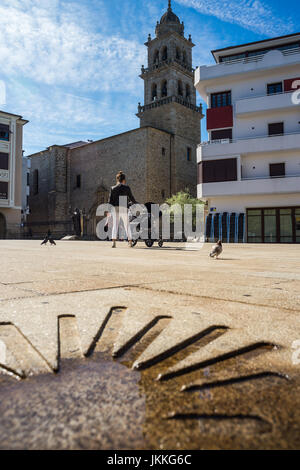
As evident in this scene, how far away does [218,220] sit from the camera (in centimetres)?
2147

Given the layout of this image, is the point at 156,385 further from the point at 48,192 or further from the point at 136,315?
the point at 48,192

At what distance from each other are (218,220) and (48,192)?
24027 mm

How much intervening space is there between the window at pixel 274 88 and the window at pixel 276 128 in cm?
200

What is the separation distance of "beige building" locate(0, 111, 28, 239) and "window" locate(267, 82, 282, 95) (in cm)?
2020

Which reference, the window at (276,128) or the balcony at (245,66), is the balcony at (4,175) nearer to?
the balcony at (245,66)

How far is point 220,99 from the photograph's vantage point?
74.7 ft

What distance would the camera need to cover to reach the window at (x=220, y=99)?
74.0 feet

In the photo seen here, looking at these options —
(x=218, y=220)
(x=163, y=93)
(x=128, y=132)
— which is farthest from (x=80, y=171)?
(x=218, y=220)

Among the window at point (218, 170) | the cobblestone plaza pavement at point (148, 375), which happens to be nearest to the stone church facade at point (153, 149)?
the window at point (218, 170)

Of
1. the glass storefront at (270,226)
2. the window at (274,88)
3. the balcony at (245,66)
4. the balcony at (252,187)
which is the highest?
the balcony at (245,66)

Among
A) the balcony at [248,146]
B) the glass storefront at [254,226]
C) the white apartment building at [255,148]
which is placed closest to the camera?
the balcony at [248,146]

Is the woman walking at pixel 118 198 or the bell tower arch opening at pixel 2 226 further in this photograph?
the bell tower arch opening at pixel 2 226

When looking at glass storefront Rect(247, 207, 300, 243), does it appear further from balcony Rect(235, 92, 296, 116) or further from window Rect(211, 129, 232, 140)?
balcony Rect(235, 92, 296, 116)

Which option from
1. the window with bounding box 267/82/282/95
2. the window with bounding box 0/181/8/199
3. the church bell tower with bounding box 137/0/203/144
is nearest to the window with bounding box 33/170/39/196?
the window with bounding box 0/181/8/199
